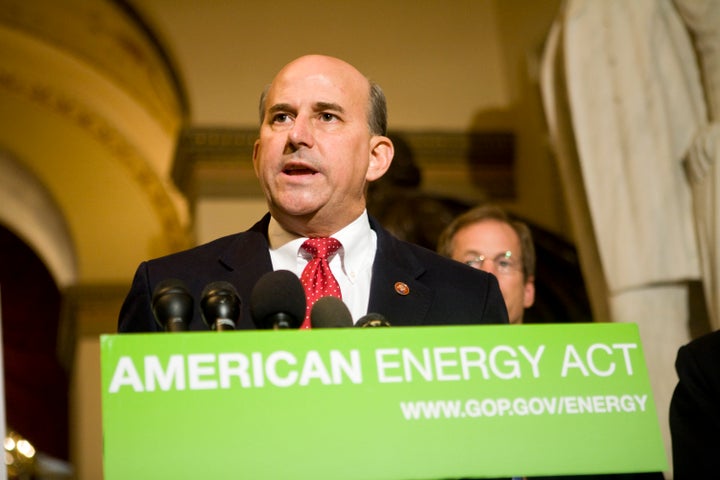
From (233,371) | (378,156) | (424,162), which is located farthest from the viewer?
(424,162)

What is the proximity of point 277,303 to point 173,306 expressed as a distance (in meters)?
0.15

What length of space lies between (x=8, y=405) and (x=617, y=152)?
10418mm

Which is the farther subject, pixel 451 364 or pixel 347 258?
pixel 347 258

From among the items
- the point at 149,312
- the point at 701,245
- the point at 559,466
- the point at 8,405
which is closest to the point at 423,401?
the point at 559,466

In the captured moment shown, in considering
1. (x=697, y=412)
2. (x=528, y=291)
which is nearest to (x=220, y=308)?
(x=697, y=412)

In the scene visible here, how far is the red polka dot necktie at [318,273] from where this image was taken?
2520 mm

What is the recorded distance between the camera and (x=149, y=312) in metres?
2.43

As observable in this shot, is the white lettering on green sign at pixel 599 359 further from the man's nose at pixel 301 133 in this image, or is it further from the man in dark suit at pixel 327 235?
the man's nose at pixel 301 133

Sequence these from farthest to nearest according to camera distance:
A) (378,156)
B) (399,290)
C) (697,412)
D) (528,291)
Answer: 1. (528,291)
2. (378,156)
3. (399,290)
4. (697,412)

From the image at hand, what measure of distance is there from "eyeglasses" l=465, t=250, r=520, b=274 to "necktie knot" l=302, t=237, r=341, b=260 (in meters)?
1.13

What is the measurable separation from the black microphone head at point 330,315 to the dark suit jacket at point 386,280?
1.90 feet

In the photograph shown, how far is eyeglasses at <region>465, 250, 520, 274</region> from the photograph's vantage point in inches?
147

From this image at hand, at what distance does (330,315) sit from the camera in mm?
1911

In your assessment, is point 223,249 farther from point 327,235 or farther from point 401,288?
point 401,288
